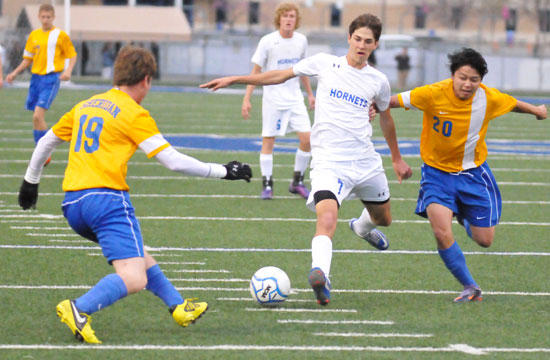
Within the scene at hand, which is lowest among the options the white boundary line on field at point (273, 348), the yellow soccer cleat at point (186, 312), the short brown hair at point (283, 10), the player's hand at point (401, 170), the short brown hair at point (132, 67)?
the white boundary line on field at point (273, 348)

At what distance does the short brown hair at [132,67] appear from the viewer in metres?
5.87

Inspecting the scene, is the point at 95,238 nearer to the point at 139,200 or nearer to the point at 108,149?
the point at 108,149

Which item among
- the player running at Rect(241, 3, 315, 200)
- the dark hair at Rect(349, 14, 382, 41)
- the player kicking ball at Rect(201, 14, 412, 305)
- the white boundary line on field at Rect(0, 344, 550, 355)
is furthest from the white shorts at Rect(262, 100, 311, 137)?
the white boundary line on field at Rect(0, 344, 550, 355)

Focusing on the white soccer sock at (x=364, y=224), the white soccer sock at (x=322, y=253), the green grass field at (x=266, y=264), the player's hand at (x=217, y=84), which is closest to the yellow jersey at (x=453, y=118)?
the white soccer sock at (x=364, y=224)

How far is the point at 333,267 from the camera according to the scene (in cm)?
812

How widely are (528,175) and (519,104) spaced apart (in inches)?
303

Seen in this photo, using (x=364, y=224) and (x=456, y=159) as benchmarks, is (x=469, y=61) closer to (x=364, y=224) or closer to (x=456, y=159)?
(x=456, y=159)

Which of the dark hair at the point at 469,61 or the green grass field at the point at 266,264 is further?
the dark hair at the point at 469,61

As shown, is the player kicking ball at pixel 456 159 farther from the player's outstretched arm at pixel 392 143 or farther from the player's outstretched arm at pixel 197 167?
the player's outstretched arm at pixel 197 167

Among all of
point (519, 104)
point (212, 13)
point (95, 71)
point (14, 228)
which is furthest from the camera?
point (212, 13)

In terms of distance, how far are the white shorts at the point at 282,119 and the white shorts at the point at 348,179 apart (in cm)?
469

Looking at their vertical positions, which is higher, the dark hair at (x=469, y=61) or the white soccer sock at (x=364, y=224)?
the dark hair at (x=469, y=61)

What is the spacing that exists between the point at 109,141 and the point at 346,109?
207cm

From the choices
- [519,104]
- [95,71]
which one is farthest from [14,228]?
[95,71]
